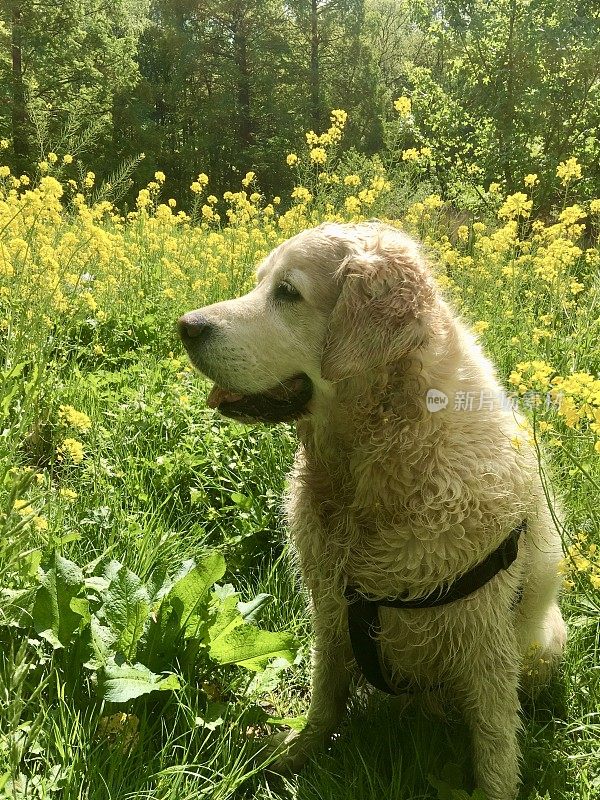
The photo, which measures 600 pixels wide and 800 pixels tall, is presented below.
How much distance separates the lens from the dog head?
1936 millimetres

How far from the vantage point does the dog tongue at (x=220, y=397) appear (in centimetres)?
212

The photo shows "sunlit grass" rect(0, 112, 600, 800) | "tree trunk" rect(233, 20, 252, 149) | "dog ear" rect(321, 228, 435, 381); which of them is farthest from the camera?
"tree trunk" rect(233, 20, 252, 149)

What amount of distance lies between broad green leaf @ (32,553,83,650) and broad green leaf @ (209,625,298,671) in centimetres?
48

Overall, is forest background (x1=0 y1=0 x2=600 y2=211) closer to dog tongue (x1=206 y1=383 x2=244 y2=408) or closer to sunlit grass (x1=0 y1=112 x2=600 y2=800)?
sunlit grass (x1=0 y1=112 x2=600 y2=800)

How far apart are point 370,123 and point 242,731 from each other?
27.7 meters

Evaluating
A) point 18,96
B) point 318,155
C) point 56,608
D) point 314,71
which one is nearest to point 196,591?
point 56,608

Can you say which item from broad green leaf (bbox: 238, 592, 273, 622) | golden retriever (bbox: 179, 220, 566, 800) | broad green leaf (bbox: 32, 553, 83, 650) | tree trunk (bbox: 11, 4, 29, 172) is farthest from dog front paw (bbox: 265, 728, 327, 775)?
tree trunk (bbox: 11, 4, 29, 172)

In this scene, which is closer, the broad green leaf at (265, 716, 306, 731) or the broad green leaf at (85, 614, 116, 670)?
the broad green leaf at (85, 614, 116, 670)

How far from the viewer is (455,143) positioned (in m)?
11.7

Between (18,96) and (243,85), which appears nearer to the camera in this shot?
(18,96)

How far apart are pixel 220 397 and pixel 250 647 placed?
859 mm

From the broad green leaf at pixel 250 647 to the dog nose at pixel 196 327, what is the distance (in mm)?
1006

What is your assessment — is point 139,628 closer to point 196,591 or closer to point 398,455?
point 196,591

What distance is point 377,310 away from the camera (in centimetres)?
193
